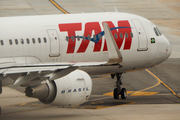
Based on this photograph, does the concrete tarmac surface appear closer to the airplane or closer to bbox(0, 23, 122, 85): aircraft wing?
the airplane

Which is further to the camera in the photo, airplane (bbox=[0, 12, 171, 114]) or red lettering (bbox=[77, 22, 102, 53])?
red lettering (bbox=[77, 22, 102, 53])

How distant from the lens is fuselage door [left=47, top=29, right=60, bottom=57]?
26.8 metres

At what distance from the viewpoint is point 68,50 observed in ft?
89.6

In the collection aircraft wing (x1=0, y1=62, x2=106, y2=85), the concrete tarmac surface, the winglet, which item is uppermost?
the winglet

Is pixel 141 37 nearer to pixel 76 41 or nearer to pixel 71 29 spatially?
pixel 76 41

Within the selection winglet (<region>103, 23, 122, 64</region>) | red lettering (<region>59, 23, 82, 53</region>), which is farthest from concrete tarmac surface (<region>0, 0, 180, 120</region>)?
winglet (<region>103, 23, 122, 64</region>)

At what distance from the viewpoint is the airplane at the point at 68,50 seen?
20812 mm

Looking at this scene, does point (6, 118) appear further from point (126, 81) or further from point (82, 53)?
point (126, 81)

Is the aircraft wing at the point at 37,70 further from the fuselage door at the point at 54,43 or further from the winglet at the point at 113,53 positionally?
the fuselage door at the point at 54,43

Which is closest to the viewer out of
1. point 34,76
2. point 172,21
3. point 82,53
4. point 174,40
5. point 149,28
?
point 34,76

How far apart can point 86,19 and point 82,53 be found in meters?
2.42

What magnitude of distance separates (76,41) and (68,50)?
796 mm

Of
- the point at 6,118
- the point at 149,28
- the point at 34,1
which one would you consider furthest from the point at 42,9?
the point at 6,118

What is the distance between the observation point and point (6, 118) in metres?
25.1
